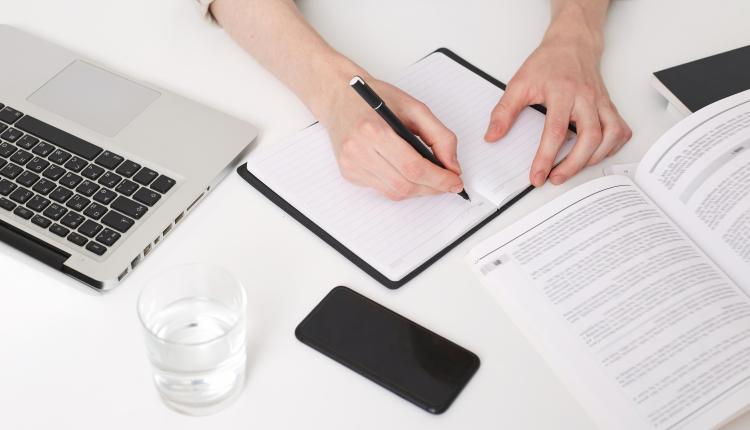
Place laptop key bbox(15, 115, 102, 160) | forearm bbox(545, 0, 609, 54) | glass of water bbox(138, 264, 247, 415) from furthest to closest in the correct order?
forearm bbox(545, 0, 609, 54) → laptop key bbox(15, 115, 102, 160) → glass of water bbox(138, 264, 247, 415)

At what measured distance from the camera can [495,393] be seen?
0.77 meters

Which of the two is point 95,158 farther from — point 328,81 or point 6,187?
point 328,81

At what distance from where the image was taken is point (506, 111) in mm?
998

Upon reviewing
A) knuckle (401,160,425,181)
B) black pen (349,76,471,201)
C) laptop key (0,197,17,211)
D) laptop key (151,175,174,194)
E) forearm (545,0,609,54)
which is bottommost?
laptop key (0,197,17,211)

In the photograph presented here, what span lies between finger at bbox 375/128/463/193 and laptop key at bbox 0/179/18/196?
40cm

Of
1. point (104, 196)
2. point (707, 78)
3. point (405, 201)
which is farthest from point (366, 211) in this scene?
point (707, 78)

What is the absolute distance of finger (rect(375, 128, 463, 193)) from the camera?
2.86 feet

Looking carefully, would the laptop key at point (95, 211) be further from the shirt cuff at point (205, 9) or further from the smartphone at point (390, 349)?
the shirt cuff at point (205, 9)

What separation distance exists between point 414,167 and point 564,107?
0.24 metres

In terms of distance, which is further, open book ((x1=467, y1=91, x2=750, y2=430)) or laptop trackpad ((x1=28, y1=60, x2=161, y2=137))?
Answer: laptop trackpad ((x1=28, y1=60, x2=161, y2=137))

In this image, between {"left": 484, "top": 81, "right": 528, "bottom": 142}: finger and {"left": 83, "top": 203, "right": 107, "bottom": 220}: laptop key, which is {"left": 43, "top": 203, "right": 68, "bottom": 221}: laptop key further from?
{"left": 484, "top": 81, "right": 528, "bottom": 142}: finger

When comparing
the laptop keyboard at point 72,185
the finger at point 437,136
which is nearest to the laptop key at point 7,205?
the laptop keyboard at point 72,185

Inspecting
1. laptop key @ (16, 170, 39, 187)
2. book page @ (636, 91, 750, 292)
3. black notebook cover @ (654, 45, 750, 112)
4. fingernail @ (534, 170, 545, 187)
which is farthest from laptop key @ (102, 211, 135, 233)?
black notebook cover @ (654, 45, 750, 112)

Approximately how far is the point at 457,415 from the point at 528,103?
444mm
